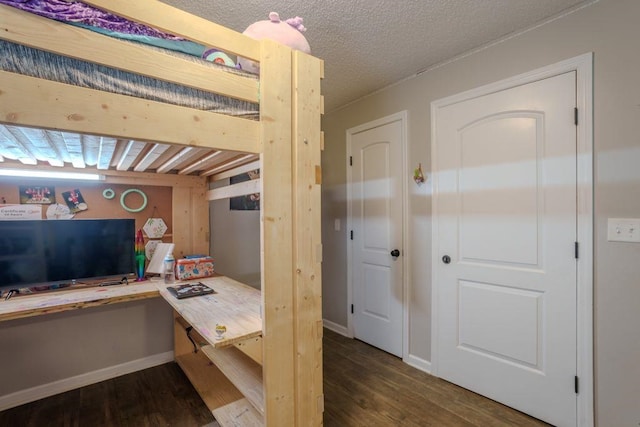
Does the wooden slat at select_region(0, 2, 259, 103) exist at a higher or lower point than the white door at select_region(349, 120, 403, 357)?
higher

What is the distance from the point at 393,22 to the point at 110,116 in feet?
5.24

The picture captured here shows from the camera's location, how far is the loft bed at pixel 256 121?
808mm

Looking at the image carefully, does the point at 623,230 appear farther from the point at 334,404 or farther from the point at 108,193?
the point at 108,193

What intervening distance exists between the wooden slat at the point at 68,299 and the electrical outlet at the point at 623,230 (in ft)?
9.01

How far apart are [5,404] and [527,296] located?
347 centimetres

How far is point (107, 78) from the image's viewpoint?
2.96 ft

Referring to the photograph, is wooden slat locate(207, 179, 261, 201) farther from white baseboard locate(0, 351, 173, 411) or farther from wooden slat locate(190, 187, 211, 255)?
white baseboard locate(0, 351, 173, 411)

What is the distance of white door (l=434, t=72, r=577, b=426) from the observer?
168 cm

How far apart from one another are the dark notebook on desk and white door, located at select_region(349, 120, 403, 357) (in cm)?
150

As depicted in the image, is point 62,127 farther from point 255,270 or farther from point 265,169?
point 255,270

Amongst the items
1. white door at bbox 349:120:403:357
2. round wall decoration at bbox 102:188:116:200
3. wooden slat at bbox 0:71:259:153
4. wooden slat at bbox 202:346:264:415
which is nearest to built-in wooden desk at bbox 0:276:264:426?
wooden slat at bbox 202:346:264:415

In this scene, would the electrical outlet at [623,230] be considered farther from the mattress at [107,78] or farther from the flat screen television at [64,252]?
the flat screen television at [64,252]

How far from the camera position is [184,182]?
2.51 m

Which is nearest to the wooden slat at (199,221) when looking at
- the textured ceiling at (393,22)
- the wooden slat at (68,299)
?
the wooden slat at (68,299)
